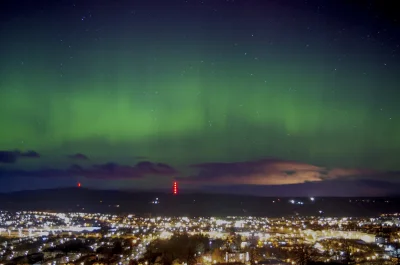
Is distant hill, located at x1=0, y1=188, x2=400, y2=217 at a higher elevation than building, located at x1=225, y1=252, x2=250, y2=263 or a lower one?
higher

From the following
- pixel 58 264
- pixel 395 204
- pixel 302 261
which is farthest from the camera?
pixel 395 204

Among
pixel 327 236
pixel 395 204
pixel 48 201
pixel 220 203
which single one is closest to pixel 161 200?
pixel 220 203

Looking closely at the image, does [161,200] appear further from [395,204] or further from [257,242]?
[257,242]

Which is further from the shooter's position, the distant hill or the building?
the distant hill

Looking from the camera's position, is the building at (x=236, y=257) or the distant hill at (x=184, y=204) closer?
the building at (x=236, y=257)

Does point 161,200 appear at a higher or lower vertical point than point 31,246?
higher

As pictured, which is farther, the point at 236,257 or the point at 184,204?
the point at 184,204

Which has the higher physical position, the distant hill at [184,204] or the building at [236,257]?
the distant hill at [184,204]

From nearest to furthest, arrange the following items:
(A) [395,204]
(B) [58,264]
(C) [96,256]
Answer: (B) [58,264], (C) [96,256], (A) [395,204]
